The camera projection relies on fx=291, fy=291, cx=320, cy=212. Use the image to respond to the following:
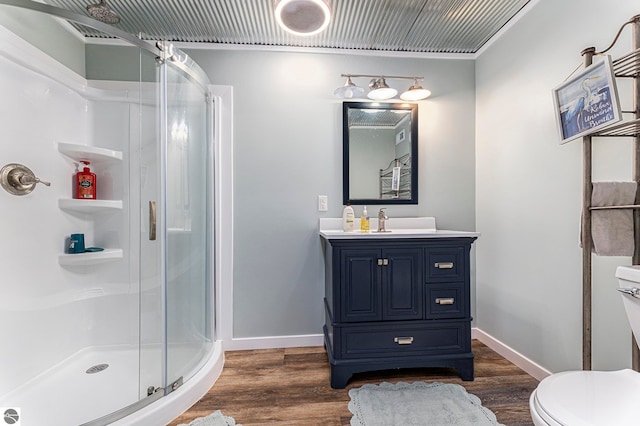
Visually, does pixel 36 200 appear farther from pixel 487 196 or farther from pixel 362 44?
pixel 487 196

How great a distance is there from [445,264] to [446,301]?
0.75ft

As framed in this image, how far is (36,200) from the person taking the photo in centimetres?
171

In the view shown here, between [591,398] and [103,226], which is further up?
[103,226]

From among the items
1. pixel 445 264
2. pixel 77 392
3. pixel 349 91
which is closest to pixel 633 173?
pixel 445 264

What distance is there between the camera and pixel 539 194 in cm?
180

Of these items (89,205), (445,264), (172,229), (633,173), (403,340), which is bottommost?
(403,340)

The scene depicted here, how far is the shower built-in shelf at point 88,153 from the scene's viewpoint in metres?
1.83

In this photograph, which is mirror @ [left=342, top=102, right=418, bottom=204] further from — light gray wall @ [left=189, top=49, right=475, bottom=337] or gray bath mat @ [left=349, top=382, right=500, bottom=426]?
gray bath mat @ [left=349, top=382, right=500, bottom=426]

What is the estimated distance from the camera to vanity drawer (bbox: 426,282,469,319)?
1.80 metres

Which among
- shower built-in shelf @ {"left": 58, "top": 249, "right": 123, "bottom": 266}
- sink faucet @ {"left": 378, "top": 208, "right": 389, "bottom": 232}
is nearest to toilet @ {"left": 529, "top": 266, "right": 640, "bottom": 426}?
sink faucet @ {"left": 378, "top": 208, "right": 389, "bottom": 232}

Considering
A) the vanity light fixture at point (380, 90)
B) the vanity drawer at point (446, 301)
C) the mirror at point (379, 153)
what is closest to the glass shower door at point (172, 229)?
the mirror at point (379, 153)

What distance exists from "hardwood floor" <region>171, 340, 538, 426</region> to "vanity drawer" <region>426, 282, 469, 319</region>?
41cm

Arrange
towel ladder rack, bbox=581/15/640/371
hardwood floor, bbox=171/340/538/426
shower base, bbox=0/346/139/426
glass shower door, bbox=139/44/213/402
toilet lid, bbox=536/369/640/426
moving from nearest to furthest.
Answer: toilet lid, bbox=536/369/640/426, towel ladder rack, bbox=581/15/640/371, shower base, bbox=0/346/139/426, hardwood floor, bbox=171/340/538/426, glass shower door, bbox=139/44/213/402

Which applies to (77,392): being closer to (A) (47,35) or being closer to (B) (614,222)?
(A) (47,35)
